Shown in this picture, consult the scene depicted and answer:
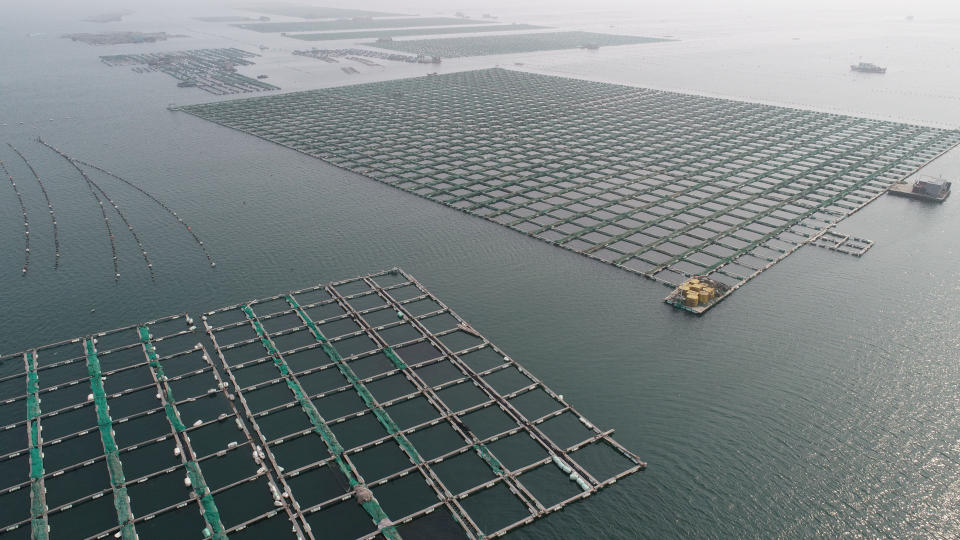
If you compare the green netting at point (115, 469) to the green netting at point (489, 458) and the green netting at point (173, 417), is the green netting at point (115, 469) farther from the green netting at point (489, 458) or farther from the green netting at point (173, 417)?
the green netting at point (489, 458)

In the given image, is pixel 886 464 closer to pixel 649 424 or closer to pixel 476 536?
pixel 649 424

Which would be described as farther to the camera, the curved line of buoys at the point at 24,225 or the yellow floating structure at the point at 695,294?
the curved line of buoys at the point at 24,225

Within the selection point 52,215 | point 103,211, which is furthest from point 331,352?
point 52,215

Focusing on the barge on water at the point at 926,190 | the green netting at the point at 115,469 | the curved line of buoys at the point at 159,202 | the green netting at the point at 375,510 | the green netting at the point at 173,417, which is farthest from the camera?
the barge on water at the point at 926,190

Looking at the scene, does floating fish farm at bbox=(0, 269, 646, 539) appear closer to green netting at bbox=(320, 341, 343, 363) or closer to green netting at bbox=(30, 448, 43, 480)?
green netting at bbox=(320, 341, 343, 363)

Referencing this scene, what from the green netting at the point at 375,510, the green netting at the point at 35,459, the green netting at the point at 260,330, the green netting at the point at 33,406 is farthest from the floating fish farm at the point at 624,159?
the green netting at the point at 33,406

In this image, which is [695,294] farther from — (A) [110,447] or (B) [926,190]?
(B) [926,190]

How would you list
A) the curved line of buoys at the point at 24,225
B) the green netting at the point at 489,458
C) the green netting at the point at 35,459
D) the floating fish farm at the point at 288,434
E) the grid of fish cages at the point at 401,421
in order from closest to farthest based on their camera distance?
the green netting at the point at 35,459, the floating fish farm at the point at 288,434, the grid of fish cages at the point at 401,421, the green netting at the point at 489,458, the curved line of buoys at the point at 24,225
